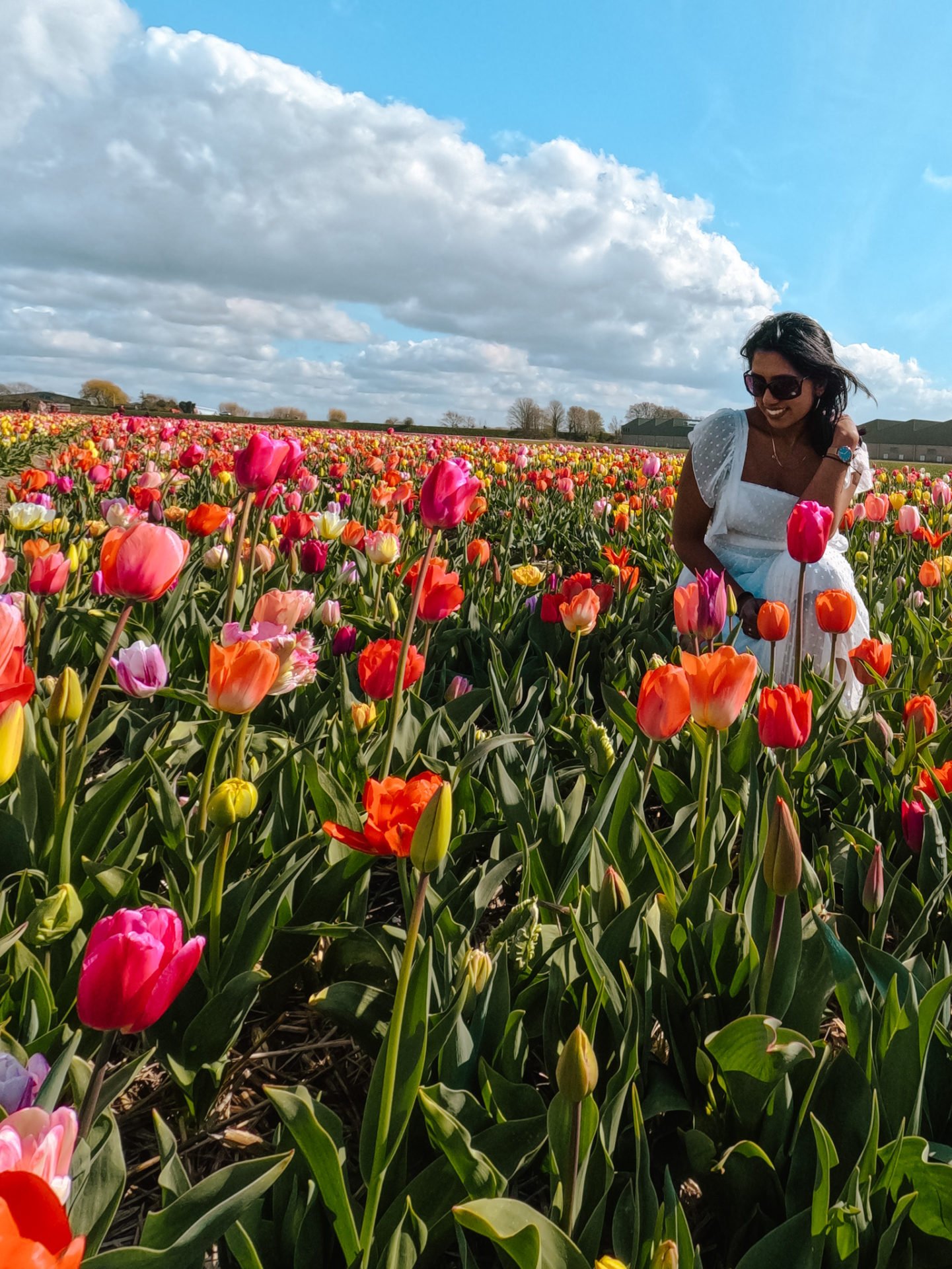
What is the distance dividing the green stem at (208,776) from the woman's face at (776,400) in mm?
3131

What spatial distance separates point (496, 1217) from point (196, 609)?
2298 mm

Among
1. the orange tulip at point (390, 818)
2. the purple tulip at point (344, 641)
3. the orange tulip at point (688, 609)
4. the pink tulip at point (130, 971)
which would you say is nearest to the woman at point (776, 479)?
the orange tulip at point (688, 609)

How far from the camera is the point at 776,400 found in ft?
12.3

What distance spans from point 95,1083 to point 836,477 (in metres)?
3.66

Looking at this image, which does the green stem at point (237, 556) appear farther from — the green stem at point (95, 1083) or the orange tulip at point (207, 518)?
the green stem at point (95, 1083)

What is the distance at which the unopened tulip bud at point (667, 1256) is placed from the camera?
0.79 metres

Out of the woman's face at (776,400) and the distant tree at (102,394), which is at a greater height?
the distant tree at (102,394)

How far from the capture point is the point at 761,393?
3777mm

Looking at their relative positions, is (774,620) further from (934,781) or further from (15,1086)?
(15,1086)

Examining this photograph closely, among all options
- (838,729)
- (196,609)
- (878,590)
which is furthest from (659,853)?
(878,590)

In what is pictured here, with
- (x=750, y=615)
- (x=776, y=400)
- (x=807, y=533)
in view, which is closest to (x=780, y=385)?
(x=776, y=400)

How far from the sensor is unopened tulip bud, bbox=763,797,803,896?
109 cm

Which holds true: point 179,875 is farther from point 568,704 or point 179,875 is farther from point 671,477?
point 671,477

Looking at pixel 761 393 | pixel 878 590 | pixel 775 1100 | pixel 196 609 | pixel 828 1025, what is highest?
pixel 761 393
